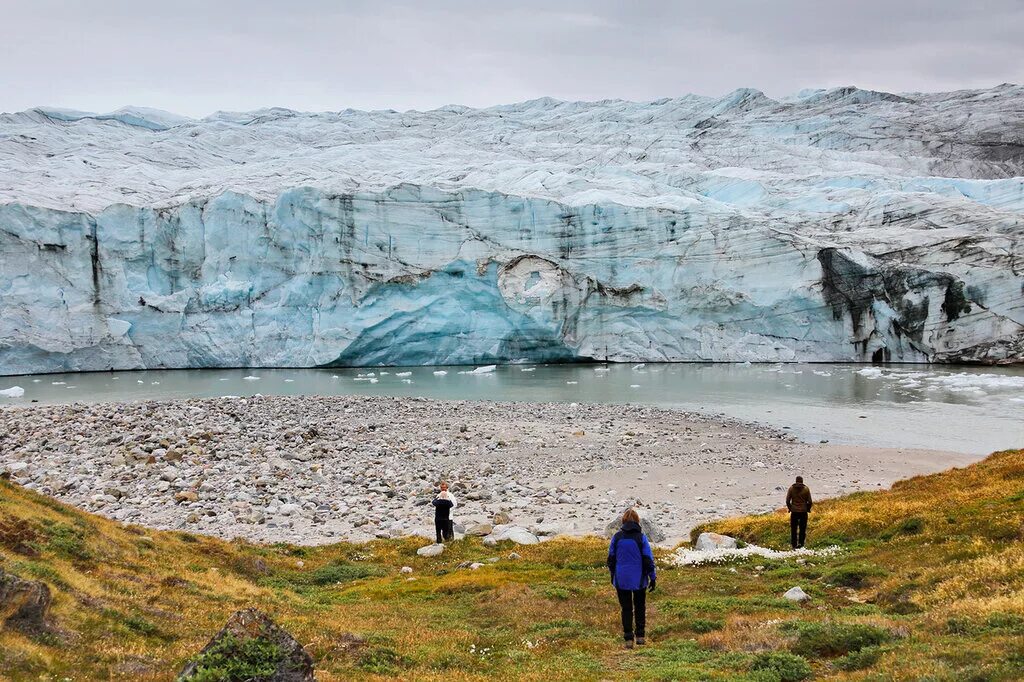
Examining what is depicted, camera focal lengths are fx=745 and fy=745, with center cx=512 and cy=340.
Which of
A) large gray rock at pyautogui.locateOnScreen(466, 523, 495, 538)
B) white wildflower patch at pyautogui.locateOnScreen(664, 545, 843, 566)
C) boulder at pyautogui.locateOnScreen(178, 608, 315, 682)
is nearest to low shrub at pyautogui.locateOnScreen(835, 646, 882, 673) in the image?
boulder at pyautogui.locateOnScreen(178, 608, 315, 682)

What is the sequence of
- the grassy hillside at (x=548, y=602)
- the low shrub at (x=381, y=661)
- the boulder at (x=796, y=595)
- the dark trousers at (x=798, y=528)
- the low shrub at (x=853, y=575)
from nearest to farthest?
the grassy hillside at (x=548, y=602), the low shrub at (x=381, y=661), the boulder at (x=796, y=595), the low shrub at (x=853, y=575), the dark trousers at (x=798, y=528)

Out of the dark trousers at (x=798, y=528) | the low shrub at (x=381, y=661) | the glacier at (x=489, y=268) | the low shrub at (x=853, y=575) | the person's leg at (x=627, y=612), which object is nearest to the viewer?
the low shrub at (x=381, y=661)

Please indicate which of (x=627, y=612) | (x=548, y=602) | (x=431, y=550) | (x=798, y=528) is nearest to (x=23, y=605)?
(x=627, y=612)

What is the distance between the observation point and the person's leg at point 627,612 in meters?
7.25

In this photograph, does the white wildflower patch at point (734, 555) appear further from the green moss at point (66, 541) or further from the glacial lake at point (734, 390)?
the glacial lake at point (734, 390)

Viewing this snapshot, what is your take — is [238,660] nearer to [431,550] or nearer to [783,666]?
[783,666]

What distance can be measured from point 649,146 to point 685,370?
3598cm

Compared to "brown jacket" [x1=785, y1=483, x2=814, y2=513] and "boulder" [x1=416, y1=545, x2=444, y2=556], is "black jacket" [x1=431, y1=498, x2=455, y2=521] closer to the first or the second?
"boulder" [x1=416, y1=545, x2=444, y2=556]

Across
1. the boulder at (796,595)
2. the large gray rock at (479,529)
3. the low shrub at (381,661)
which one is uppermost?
the low shrub at (381,661)

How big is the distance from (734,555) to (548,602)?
3381 mm

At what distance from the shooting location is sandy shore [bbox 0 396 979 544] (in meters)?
15.6

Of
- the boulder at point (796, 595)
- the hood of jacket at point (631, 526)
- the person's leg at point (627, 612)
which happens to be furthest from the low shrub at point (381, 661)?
the boulder at point (796, 595)

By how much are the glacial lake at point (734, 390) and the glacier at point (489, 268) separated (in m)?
2.51

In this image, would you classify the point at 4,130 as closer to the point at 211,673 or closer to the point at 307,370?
the point at 307,370
